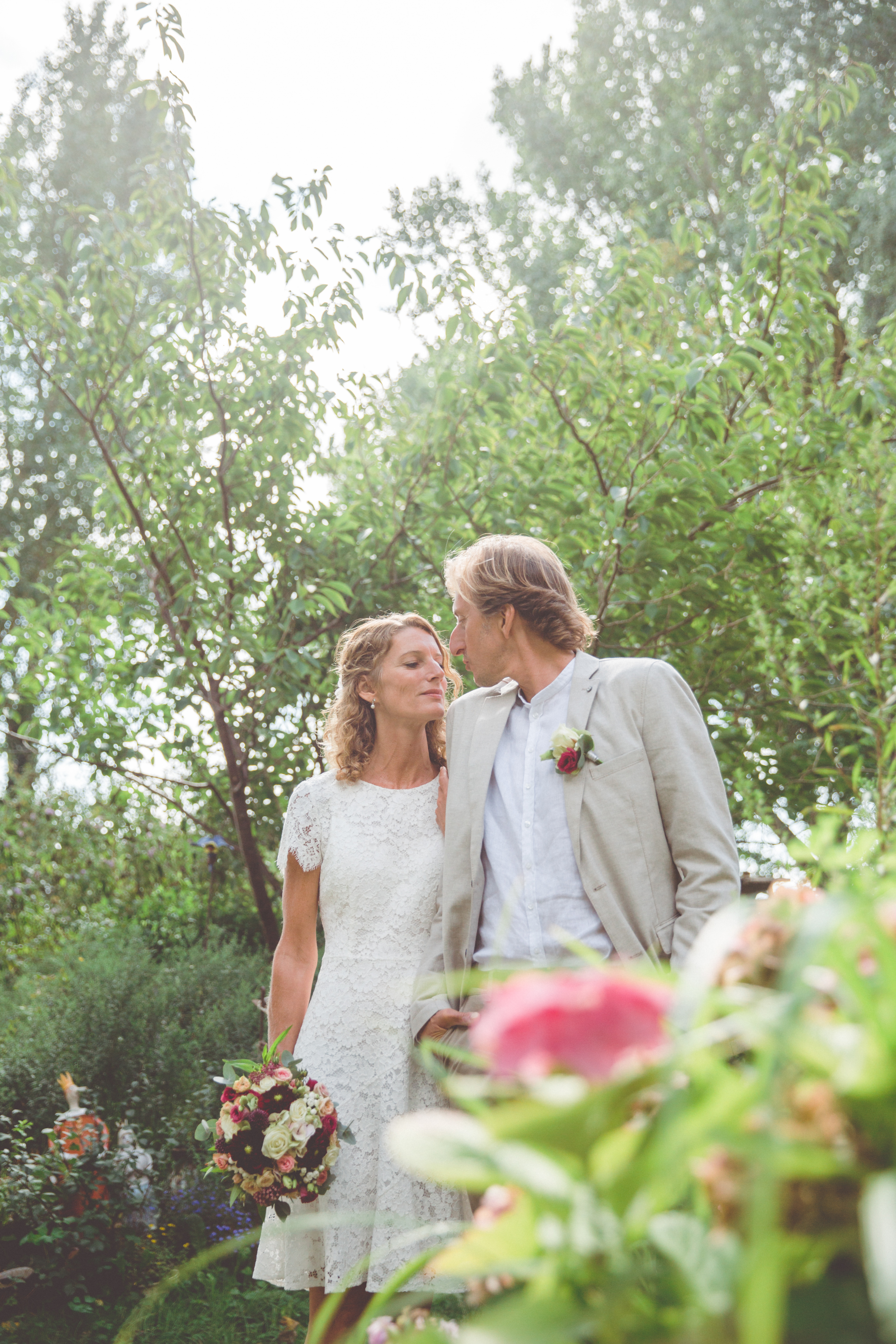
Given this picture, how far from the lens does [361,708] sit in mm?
3131

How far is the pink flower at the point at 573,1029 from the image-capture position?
40cm

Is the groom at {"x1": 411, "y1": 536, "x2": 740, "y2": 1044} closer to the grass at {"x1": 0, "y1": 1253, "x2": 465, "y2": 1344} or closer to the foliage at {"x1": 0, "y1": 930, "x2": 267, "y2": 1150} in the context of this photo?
the grass at {"x1": 0, "y1": 1253, "x2": 465, "y2": 1344}

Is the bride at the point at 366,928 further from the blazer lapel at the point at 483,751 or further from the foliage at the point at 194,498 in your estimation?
the foliage at the point at 194,498

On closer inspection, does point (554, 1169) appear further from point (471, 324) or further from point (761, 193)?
point (761, 193)

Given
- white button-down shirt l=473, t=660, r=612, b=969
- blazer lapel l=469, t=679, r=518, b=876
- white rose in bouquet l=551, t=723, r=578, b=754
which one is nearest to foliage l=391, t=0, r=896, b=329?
blazer lapel l=469, t=679, r=518, b=876

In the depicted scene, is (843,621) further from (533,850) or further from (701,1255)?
(701,1255)

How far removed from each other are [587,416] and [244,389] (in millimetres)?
1587

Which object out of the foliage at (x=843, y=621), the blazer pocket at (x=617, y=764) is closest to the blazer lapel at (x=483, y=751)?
the blazer pocket at (x=617, y=764)

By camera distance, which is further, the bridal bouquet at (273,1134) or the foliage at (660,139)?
the foliage at (660,139)

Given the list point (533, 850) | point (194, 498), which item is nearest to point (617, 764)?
point (533, 850)

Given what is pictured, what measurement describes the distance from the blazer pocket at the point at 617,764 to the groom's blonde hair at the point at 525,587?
17.1 inches

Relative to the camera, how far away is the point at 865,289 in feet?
34.3

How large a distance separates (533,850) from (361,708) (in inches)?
37.5

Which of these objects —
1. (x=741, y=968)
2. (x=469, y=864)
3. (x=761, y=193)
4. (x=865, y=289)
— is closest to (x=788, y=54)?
(x=865, y=289)
